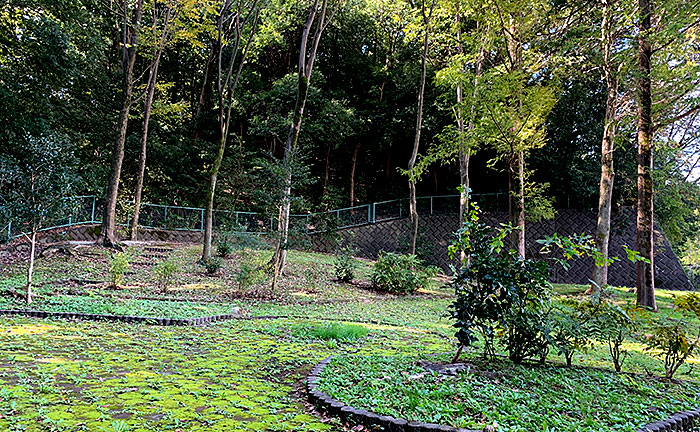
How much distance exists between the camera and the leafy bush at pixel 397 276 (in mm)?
13516

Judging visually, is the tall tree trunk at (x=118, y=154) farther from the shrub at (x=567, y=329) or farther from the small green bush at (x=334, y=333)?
the shrub at (x=567, y=329)

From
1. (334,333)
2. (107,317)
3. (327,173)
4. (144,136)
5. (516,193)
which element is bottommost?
(107,317)

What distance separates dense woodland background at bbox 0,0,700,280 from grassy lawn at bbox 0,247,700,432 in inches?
200

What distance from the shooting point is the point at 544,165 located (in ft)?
68.6

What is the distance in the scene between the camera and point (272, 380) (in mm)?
4305

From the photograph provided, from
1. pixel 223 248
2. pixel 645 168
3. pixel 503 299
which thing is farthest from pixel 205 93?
pixel 503 299

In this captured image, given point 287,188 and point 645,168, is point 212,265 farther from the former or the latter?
point 645,168

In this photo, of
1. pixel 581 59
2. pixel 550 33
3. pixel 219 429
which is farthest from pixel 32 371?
pixel 581 59

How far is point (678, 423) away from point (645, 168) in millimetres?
7924

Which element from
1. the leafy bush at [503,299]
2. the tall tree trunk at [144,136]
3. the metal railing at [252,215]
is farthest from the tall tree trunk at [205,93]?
the leafy bush at [503,299]

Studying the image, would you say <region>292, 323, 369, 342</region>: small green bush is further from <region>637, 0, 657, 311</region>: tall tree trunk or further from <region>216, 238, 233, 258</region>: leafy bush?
<region>216, 238, 233, 258</region>: leafy bush

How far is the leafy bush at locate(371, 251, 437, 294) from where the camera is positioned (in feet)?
44.3

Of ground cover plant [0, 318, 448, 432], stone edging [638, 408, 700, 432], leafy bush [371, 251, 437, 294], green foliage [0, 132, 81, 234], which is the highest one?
green foliage [0, 132, 81, 234]

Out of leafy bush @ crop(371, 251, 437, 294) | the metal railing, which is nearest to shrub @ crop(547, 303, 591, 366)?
leafy bush @ crop(371, 251, 437, 294)
